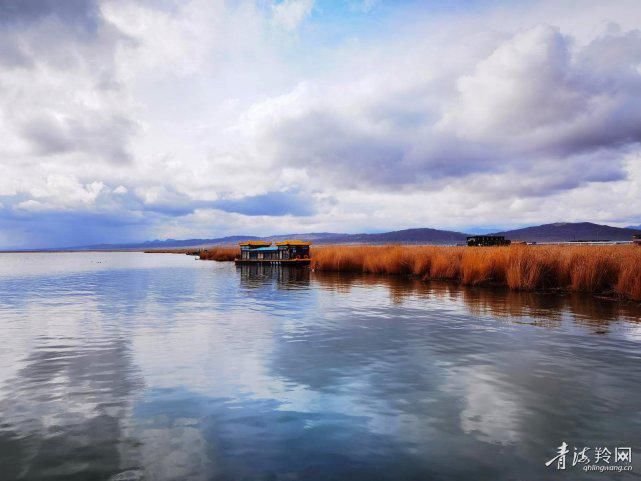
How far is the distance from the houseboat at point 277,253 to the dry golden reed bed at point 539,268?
67.5 ft

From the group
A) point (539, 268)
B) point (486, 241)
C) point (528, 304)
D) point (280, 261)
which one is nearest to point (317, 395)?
point (528, 304)

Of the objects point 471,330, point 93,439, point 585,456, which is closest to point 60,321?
point 93,439

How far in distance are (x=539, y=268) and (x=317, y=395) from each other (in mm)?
19050

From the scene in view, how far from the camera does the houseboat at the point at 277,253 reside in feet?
178

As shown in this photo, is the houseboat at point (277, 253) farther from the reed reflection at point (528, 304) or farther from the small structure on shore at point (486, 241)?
the reed reflection at point (528, 304)

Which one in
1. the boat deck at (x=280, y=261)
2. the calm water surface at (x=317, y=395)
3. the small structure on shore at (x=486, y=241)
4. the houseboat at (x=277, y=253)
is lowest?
the calm water surface at (x=317, y=395)

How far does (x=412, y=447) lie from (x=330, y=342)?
6.42 meters

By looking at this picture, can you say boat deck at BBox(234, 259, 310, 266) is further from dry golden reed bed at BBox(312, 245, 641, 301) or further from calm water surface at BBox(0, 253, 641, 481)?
calm water surface at BBox(0, 253, 641, 481)

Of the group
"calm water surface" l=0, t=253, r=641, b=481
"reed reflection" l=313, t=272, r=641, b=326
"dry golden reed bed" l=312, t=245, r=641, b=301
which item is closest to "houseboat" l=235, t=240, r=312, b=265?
"dry golden reed bed" l=312, t=245, r=641, b=301

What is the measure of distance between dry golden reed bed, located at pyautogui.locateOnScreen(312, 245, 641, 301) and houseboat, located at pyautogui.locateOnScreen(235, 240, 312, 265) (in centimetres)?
2058

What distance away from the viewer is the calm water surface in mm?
5453

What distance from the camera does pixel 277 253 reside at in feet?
195

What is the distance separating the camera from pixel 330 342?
1219cm

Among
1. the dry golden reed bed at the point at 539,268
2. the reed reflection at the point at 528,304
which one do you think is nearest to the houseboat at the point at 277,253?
the dry golden reed bed at the point at 539,268
